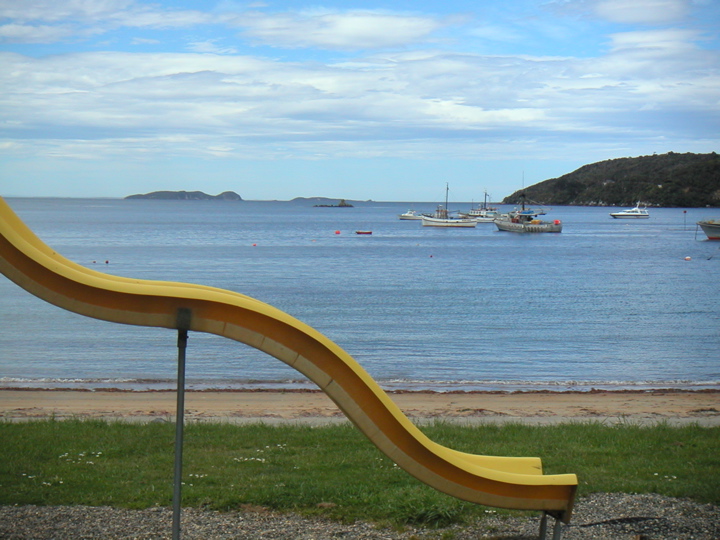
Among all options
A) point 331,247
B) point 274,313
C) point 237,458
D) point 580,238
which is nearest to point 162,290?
point 274,313

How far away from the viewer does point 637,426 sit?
10336 millimetres

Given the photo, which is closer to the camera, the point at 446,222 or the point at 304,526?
the point at 304,526

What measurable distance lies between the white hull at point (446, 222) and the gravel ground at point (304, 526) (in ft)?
416

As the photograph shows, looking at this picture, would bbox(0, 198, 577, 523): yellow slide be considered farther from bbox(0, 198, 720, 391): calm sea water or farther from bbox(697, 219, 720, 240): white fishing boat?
bbox(697, 219, 720, 240): white fishing boat

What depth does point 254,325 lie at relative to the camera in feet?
15.0

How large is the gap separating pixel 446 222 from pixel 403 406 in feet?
390

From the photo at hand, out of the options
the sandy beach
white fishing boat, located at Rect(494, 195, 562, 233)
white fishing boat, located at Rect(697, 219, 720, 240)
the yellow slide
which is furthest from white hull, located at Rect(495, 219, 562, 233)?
the yellow slide

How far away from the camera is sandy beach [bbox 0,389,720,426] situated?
12.3 m

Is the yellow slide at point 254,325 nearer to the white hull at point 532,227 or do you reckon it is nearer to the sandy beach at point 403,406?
the sandy beach at point 403,406

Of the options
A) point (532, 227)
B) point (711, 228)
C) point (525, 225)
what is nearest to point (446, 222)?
point (525, 225)

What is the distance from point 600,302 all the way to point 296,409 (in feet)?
97.8

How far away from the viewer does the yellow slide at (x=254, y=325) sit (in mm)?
4414

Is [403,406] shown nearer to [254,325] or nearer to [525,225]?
[254,325]

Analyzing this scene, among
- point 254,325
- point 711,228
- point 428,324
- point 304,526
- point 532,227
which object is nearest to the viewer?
point 254,325
